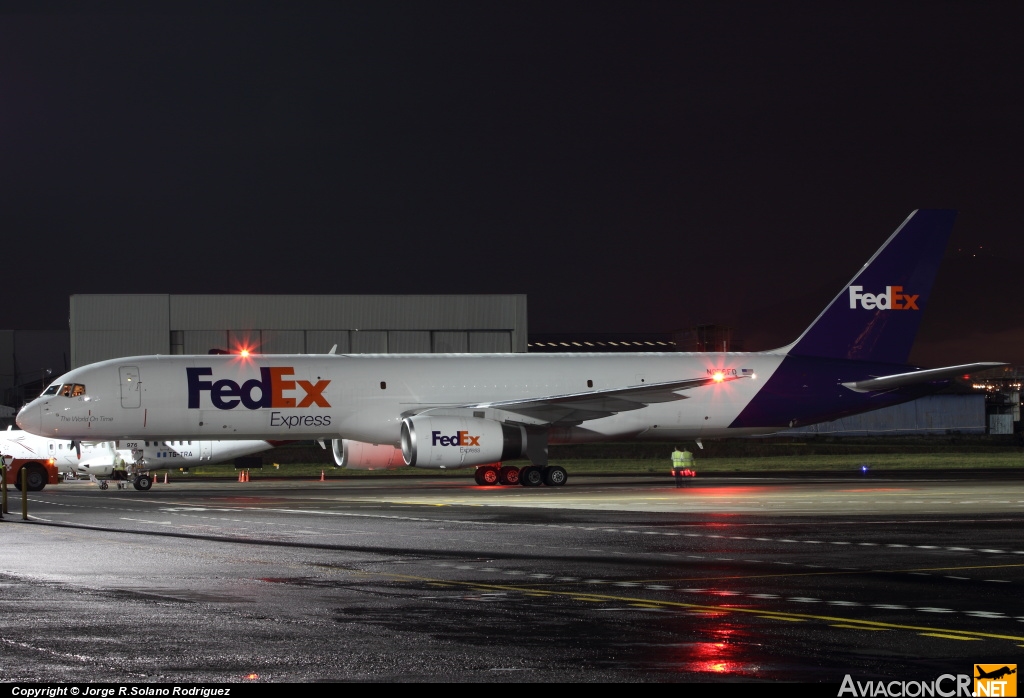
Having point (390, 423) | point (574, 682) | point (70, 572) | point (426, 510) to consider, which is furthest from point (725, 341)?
point (574, 682)

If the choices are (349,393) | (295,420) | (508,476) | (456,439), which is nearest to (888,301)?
(508,476)

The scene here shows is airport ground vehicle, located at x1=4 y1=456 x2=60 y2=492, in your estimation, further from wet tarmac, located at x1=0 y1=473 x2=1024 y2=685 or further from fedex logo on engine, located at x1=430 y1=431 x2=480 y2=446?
wet tarmac, located at x1=0 y1=473 x2=1024 y2=685

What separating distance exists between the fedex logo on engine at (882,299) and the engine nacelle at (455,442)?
44.5 feet

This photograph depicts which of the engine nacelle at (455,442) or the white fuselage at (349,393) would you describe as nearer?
the engine nacelle at (455,442)

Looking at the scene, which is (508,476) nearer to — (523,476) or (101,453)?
(523,476)

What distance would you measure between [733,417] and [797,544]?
72.9ft

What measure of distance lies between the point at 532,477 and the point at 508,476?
952 millimetres

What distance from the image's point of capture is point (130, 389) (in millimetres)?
35281

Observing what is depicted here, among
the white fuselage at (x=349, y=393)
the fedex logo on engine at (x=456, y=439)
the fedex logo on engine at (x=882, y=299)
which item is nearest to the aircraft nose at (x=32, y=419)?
the white fuselage at (x=349, y=393)

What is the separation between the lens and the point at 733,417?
38.9 metres

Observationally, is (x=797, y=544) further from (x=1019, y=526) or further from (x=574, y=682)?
(x=574, y=682)

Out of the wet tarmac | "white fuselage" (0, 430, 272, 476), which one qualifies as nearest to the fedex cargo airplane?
"white fuselage" (0, 430, 272, 476)

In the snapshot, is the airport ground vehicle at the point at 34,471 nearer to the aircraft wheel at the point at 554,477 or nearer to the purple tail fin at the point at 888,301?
the aircraft wheel at the point at 554,477

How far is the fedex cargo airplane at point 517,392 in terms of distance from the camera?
35.1 metres
